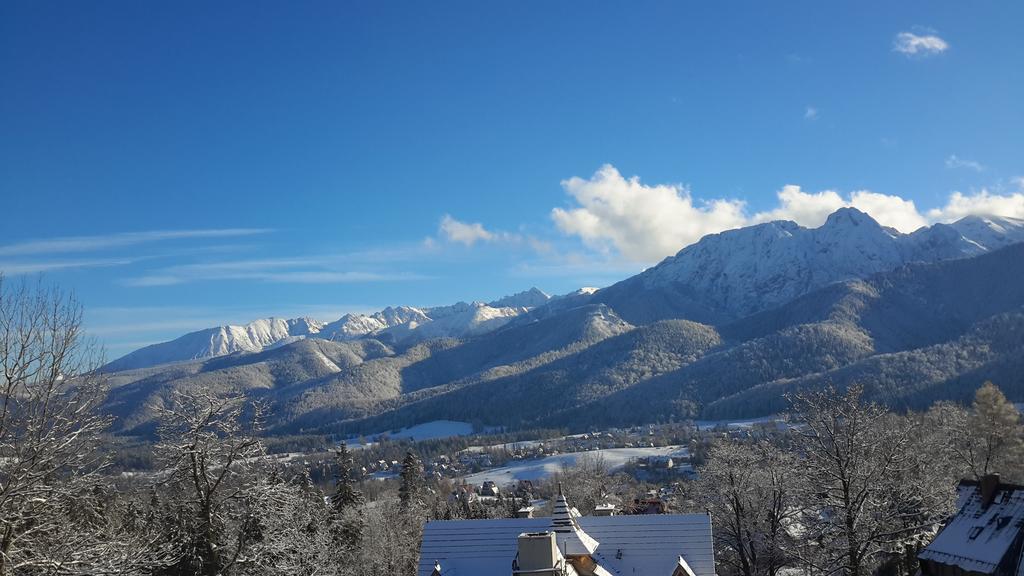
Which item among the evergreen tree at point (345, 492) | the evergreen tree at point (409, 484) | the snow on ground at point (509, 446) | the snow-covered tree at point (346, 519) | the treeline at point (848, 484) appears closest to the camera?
the treeline at point (848, 484)

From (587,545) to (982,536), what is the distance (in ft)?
51.4

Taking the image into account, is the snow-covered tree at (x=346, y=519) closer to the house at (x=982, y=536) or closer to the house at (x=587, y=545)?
the house at (x=587, y=545)

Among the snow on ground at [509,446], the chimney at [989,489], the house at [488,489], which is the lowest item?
the snow on ground at [509,446]

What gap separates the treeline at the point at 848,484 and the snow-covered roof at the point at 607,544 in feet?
13.5

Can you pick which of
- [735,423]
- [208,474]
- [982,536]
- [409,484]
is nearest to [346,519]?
[409,484]

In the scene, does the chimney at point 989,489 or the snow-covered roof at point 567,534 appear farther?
the snow-covered roof at point 567,534

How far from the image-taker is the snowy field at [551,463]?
136550 millimetres

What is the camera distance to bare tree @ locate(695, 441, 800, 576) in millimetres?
35719

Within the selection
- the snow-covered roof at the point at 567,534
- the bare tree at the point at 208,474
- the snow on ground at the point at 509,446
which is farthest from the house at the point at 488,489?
the bare tree at the point at 208,474

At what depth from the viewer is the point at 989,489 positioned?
1130 inches

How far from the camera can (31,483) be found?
1326cm

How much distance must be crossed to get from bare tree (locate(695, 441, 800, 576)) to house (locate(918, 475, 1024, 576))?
6.33 metres

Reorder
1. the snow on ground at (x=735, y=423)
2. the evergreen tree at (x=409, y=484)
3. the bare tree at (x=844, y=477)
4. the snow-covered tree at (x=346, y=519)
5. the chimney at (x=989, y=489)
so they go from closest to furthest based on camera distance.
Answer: the bare tree at (x=844, y=477) → the chimney at (x=989, y=489) → the snow-covered tree at (x=346, y=519) → the evergreen tree at (x=409, y=484) → the snow on ground at (x=735, y=423)

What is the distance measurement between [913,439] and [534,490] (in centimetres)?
6022
